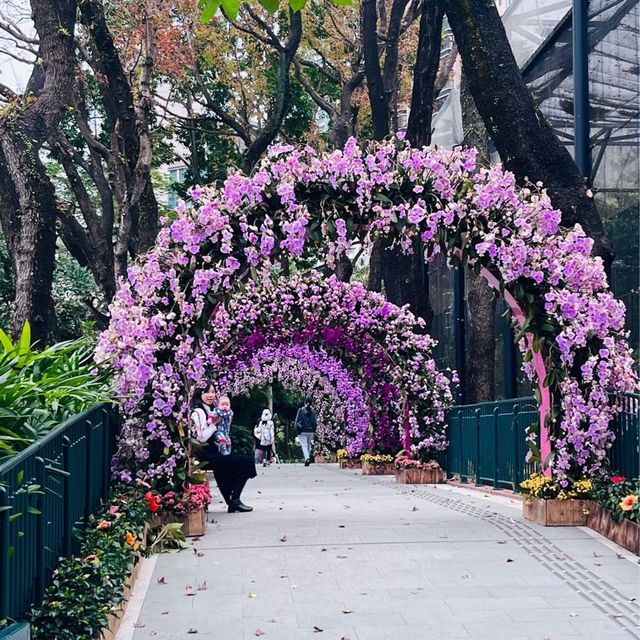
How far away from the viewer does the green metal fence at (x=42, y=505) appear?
4.62m

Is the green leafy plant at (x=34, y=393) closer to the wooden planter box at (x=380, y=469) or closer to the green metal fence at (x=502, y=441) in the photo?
the green metal fence at (x=502, y=441)

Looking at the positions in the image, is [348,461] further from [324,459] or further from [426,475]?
[426,475]

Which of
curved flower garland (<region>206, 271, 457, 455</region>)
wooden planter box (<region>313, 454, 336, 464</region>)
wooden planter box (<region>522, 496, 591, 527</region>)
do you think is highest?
curved flower garland (<region>206, 271, 457, 455</region>)

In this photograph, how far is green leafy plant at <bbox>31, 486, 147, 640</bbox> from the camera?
5230 mm

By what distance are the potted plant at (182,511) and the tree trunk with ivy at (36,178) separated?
308 centimetres

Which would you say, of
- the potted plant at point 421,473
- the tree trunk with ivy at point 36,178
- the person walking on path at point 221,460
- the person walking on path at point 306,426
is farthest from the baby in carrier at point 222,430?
the person walking on path at point 306,426

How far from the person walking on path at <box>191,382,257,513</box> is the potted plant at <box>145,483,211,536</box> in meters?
1.74

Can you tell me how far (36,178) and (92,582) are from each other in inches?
284

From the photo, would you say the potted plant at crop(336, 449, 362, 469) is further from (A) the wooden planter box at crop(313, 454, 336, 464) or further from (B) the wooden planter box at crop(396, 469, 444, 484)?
(B) the wooden planter box at crop(396, 469, 444, 484)

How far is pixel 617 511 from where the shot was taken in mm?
9539

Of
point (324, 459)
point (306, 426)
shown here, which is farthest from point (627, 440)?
point (324, 459)

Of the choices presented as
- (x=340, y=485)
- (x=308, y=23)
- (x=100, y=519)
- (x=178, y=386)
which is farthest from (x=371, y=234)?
(x=308, y=23)

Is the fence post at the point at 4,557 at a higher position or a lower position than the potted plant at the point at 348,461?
higher

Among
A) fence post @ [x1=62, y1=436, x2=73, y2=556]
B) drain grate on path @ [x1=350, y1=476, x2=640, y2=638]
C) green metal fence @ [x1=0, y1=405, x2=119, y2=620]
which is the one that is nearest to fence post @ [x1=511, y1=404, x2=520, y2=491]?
drain grate on path @ [x1=350, y1=476, x2=640, y2=638]
